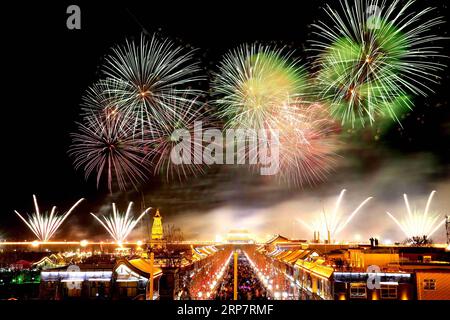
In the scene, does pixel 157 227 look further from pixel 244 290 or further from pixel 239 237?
pixel 244 290

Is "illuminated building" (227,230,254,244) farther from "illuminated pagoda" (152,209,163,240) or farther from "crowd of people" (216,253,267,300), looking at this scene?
"crowd of people" (216,253,267,300)

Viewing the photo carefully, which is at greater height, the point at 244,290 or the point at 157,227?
Answer: the point at 157,227

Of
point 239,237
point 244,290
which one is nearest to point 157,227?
point 239,237

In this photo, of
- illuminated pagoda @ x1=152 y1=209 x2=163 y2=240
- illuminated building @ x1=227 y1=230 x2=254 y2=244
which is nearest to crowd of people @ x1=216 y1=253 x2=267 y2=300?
illuminated pagoda @ x1=152 y1=209 x2=163 y2=240

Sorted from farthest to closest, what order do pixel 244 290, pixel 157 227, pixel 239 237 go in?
pixel 239 237 → pixel 157 227 → pixel 244 290

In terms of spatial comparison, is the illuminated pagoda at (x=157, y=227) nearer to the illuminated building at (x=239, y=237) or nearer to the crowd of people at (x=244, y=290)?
the illuminated building at (x=239, y=237)

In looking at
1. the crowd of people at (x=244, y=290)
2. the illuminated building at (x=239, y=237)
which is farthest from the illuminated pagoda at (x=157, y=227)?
the crowd of people at (x=244, y=290)
